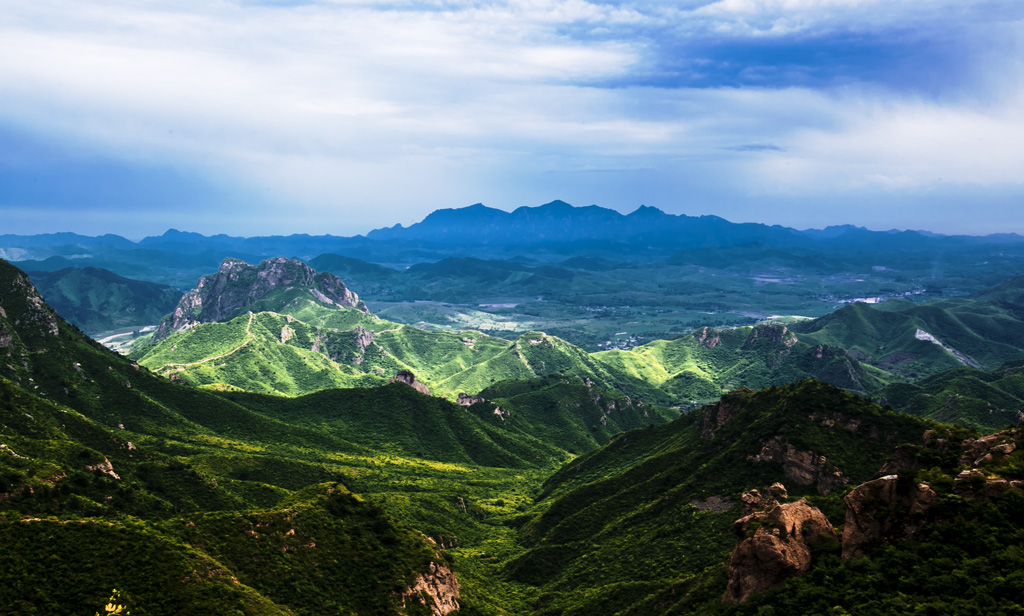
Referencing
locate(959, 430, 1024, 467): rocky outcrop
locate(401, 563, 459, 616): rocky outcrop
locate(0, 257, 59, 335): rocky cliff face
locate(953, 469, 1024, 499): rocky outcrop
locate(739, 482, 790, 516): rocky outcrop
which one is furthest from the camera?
locate(0, 257, 59, 335): rocky cliff face

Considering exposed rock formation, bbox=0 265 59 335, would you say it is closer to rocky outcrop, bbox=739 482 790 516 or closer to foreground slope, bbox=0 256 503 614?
foreground slope, bbox=0 256 503 614

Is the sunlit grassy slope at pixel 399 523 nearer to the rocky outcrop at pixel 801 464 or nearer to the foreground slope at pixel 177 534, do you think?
the foreground slope at pixel 177 534

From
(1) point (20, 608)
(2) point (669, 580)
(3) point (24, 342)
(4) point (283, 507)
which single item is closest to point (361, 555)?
(4) point (283, 507)

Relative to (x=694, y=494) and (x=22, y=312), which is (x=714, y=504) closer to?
(x=694, y=494)

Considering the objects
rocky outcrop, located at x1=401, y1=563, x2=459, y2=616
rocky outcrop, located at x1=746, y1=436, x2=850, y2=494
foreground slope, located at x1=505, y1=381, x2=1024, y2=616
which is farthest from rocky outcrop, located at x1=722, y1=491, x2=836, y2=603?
rocky outcrop, located at x1=746, y1=436, x2=850, y2=494

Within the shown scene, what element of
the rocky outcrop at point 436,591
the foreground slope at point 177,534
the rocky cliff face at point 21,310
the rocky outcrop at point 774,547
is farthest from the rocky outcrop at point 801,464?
the rocky cliff face at point 21,310

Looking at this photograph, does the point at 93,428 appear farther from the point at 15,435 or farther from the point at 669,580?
the point at 669,580

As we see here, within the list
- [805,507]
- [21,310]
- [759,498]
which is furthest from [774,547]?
[21,310]
